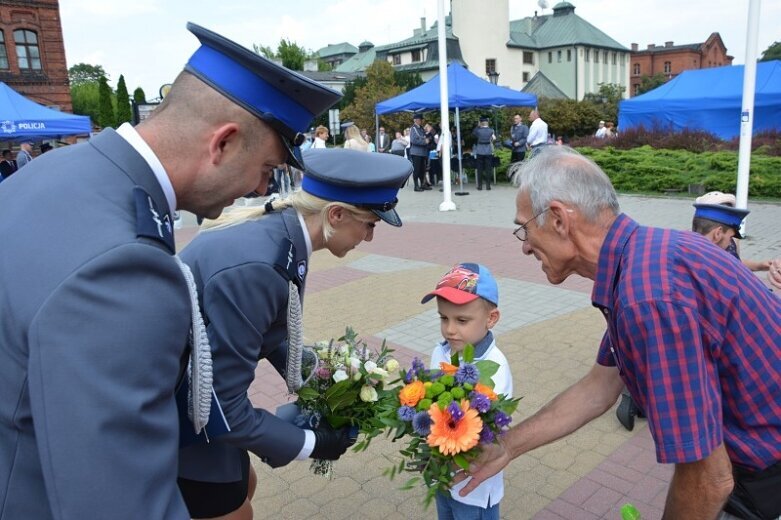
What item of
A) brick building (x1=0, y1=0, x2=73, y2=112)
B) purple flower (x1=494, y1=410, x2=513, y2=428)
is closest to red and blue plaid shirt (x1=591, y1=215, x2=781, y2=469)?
purple flower (x1=494, y1=410, x2=513, y2=428)

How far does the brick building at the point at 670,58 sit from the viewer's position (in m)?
94.4

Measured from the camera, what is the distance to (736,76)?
75.5ft

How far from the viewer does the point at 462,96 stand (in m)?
16.2

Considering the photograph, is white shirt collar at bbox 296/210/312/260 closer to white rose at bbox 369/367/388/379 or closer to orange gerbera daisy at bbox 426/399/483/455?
white rose at bbox 369/367/388/379

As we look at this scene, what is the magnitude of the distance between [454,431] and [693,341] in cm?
79

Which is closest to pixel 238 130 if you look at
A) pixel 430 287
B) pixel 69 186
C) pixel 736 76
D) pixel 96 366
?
pixel 69 186

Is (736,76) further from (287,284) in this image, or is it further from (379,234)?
(287,284)

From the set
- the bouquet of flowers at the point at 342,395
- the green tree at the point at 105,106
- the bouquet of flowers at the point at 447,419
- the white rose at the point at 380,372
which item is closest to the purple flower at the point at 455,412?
the bouquet of flowers at the point at 447,419

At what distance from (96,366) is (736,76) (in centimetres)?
2671

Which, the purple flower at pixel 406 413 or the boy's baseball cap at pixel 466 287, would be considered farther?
the boy's baseball cap at pixel 466 287

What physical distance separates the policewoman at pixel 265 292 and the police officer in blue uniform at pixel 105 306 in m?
0.61

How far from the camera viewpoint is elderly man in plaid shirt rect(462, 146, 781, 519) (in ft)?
5.13

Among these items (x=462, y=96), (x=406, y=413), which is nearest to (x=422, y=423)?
(x=406, y=413)

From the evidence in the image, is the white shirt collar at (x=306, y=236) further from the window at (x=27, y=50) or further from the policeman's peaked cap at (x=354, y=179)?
the window at (x=27, y=50)
